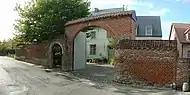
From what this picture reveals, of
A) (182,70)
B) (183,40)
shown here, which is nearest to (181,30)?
(183,40)

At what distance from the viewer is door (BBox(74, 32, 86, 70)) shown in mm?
27516

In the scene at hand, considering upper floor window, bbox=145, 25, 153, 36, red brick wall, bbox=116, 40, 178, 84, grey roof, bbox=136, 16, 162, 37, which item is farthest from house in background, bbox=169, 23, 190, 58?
red brick wall, bbox=116, 40, 178, 84

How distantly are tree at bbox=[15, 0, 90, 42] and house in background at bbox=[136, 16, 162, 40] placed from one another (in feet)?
53.2

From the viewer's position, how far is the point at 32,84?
17.1 meters

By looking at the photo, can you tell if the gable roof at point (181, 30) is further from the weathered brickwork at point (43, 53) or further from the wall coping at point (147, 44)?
the wall coping at point (147, 44)

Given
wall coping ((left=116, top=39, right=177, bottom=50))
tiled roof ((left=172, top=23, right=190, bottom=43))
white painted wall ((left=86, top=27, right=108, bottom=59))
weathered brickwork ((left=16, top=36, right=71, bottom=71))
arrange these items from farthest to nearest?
1. white painted wall ((left=86, top=27, right=108, bottom=59))
2. tiled roof ((left=172, top=23, right=190, bottom=43))
3. weathered brickwork ((left=16, top=36, right=71, bottom=71))
4. wall coping ((left=116, top=39, right=177, bottom=50))

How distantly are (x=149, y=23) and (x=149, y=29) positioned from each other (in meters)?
1.51

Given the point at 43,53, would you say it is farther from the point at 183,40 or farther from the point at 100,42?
the point at 100,42

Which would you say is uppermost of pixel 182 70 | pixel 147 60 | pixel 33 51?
pixel 33 51

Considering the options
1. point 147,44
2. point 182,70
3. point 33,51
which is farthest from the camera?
point 33,51

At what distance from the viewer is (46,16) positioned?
27.3 m

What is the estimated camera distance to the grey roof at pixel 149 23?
44.0 m

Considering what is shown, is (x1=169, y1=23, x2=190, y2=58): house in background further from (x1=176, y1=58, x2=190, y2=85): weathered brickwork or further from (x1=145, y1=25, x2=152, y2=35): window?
(x1=176, y1=58, x2=190, y2=85): weathered brickwork

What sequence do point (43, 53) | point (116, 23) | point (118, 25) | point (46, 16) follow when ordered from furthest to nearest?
point (43, 53)
point (46, 16)
point (116, 23)
point (118, 25)
